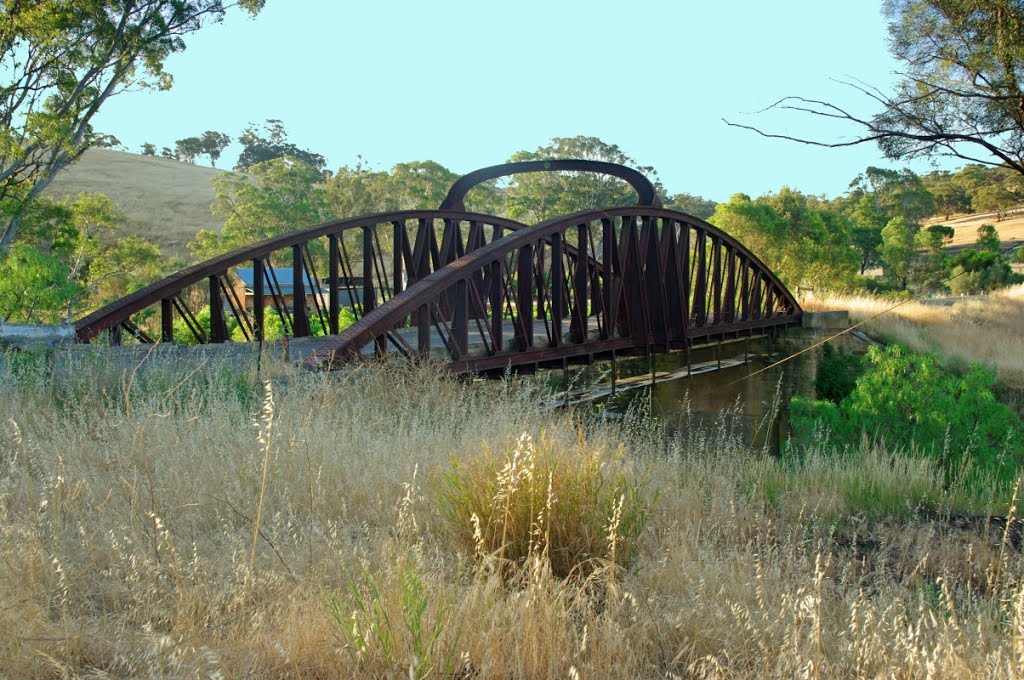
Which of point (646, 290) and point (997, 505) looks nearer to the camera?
point (997, 505)

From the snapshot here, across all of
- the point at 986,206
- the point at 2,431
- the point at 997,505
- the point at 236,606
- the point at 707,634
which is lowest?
the point at 997,505

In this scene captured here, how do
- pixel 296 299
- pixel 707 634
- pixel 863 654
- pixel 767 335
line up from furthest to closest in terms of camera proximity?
pixel 767 335 → pixel 296 299 → pixel 707 634 → pixel 863 654

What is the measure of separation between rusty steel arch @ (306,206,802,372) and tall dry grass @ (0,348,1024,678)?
3354 mm

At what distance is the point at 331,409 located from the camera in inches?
297

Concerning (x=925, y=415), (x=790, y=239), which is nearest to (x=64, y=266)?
(x=925, y=415)

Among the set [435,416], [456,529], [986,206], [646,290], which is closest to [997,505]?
[435,416]

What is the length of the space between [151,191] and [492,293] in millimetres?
93486

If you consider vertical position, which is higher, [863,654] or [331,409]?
[331,409]

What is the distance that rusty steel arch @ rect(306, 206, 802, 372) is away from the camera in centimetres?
1106

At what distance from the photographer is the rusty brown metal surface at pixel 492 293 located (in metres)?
11.5

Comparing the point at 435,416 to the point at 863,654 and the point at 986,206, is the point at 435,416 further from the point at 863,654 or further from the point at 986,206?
the point at 986,206

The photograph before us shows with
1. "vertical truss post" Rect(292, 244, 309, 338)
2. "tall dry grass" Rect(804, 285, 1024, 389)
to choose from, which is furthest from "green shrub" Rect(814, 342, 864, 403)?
"vertical truss post" Rect(292, 244, 309, 338)

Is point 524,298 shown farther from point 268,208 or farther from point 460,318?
point 268,208

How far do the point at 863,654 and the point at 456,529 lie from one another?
2349 millimetres
